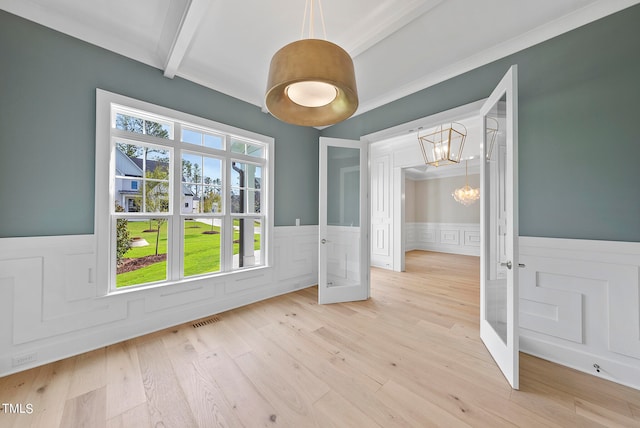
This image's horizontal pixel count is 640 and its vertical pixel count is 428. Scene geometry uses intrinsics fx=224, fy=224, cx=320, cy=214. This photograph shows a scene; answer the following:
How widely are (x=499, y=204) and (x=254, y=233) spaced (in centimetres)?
303

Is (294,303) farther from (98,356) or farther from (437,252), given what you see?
(437,252)

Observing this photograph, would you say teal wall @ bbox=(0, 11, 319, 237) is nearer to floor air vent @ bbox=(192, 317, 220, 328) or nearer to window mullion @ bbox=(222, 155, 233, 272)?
window mullion @ bbox=(222, 155, 233, 272)

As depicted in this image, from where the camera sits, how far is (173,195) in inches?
105

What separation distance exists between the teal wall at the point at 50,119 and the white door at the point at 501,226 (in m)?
3.44

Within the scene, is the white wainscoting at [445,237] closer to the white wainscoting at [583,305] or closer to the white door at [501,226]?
the white wainscoting at [583,305]

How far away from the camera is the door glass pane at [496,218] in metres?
1.96

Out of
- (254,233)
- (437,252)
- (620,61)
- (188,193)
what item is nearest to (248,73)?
(188,193)

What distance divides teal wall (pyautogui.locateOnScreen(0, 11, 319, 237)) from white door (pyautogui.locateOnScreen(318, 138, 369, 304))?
227cm

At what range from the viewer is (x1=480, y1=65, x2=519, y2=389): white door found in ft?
5.44

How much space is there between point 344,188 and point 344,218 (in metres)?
0.46

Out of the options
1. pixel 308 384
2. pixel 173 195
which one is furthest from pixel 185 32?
pixel 308 384

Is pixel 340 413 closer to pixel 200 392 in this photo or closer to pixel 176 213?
pixel 200 392

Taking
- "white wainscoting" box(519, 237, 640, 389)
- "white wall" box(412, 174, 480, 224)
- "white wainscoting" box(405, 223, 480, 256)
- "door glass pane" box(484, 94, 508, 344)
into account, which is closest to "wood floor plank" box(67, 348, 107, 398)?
"door glass pane" box(484, 94, 508, 344)

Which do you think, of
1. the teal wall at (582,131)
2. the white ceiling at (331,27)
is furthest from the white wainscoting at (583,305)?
the white ceiling at (331,27)
